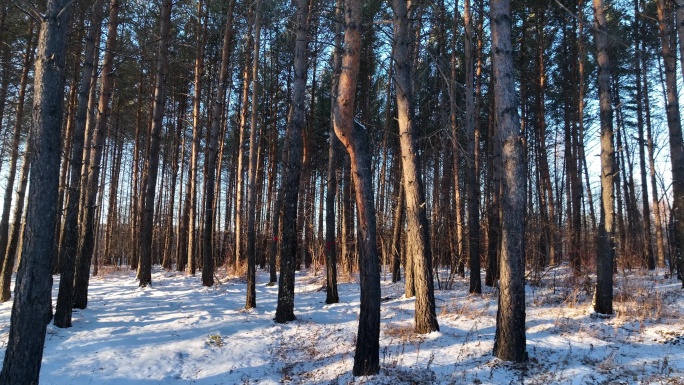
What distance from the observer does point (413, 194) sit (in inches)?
284

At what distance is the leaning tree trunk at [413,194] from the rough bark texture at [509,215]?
1.36m

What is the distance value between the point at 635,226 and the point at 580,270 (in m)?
10.6

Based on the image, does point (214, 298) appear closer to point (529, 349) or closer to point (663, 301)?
point (529, 349)

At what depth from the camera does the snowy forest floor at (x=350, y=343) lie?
5.64 m

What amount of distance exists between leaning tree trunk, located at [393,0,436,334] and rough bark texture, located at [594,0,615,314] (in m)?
3.36

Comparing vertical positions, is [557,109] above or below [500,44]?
above

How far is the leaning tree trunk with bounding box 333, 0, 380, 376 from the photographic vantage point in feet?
18.7

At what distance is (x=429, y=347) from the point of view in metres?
Answer: 6.57

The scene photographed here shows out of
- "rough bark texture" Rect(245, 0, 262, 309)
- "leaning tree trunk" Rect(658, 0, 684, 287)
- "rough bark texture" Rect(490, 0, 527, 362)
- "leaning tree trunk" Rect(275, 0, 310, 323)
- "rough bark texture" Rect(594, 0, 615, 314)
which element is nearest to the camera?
"rough bark texture" Rect(490, 0, 527, 362)

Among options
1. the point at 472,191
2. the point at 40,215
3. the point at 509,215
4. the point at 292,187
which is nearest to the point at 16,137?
the point at 292,187

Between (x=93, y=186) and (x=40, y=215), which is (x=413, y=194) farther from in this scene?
(x=93, y=186)

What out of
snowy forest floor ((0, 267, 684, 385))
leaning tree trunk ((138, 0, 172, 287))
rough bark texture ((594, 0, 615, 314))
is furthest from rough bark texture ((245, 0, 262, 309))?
rough bark texture ((594, 0, 615, 314))

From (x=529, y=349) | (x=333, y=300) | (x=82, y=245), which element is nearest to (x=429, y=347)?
(x=529, y=349)

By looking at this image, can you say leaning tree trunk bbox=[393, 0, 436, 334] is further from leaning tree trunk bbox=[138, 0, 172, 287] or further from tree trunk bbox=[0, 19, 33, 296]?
tree trunk bbox=[0, 19, 33, 296]
